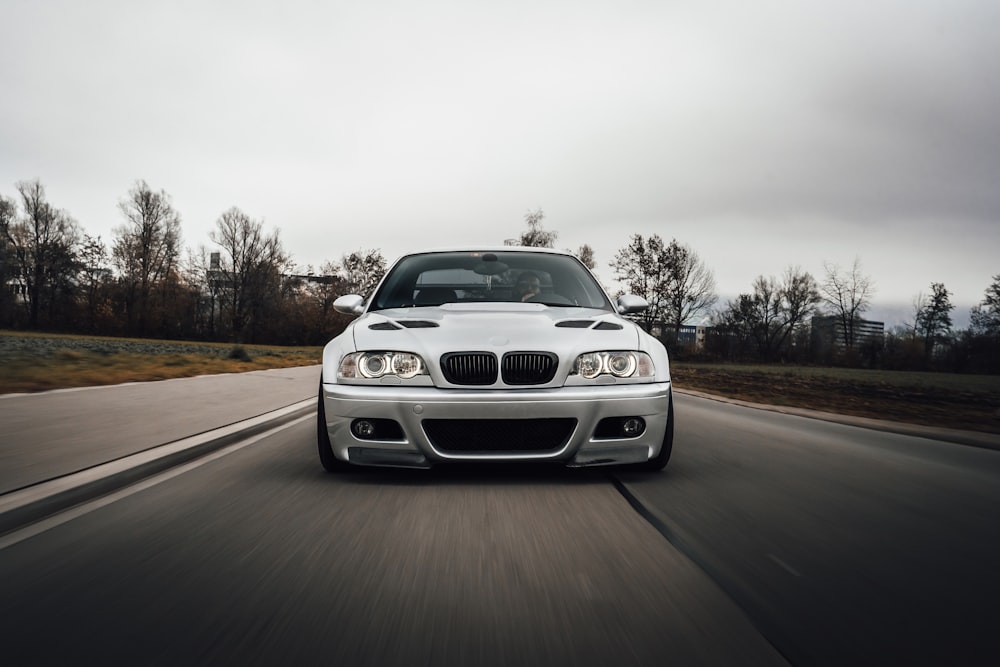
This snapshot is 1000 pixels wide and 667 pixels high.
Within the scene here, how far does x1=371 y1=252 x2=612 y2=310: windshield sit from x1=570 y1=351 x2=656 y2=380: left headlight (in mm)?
1156

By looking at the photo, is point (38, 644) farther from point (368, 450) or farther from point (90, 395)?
point (90, 395)

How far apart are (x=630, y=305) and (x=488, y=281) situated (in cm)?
115

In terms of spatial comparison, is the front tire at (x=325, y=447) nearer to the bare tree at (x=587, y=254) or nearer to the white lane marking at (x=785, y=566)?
the white lane marking at (x=785, y=566)

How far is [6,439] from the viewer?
5219 mm

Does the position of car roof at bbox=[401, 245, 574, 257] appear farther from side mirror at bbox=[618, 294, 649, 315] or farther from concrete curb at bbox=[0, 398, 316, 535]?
concrete curb at bbox=[0, 398, 316, 535]

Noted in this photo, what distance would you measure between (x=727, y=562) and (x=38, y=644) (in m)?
2.37

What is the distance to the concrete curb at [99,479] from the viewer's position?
345 centimetres

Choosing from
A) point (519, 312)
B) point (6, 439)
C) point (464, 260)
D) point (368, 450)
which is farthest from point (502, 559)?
point (6, 439)

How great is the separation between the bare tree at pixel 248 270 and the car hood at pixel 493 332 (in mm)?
63596

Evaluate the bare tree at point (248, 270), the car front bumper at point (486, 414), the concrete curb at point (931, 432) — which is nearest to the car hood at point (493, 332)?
the car front bumper at point (486, 414)

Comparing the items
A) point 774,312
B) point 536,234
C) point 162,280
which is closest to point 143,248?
point 162,280

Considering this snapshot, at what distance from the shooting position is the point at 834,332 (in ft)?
218

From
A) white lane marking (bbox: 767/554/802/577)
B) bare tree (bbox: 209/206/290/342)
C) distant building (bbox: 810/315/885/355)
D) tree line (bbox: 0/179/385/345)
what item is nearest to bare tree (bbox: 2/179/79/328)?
tree line (bbox: 0/179/385/345)

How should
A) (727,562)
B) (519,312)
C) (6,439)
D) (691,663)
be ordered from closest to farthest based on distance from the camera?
(691,663)
(727,562)
(519,312)
(6,439)
